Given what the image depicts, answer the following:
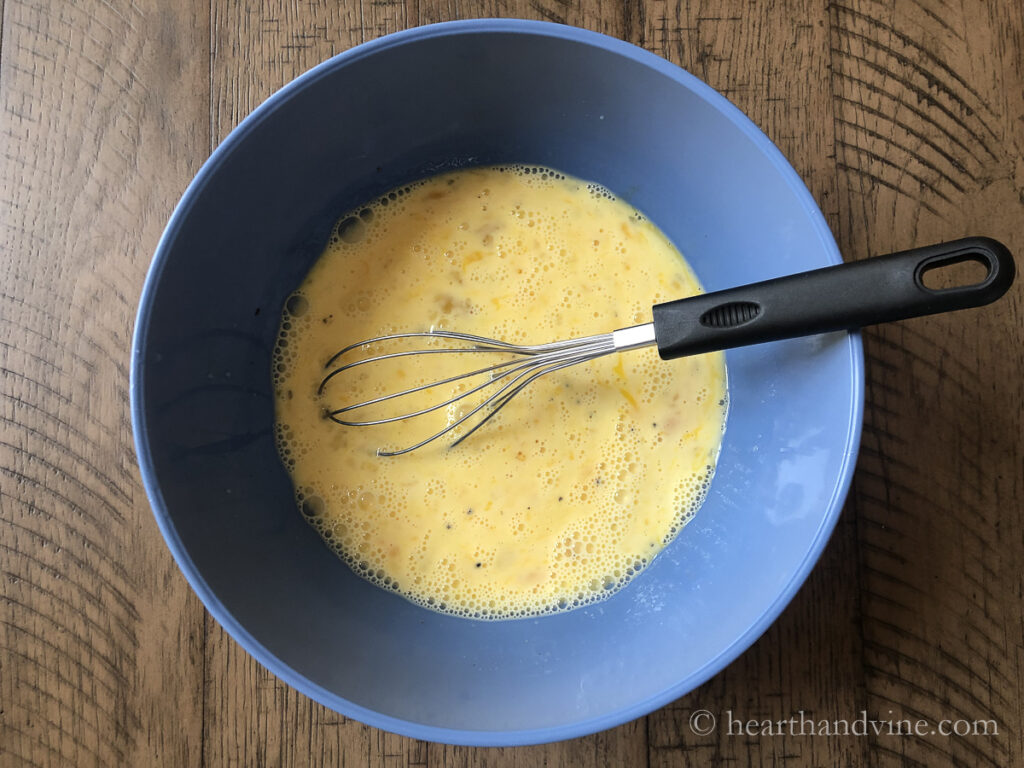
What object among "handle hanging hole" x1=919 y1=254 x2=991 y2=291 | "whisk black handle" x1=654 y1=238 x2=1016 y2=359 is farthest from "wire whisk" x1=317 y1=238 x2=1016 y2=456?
"handle hanging hole" x1=919 y1=254 x2=991 y2=291

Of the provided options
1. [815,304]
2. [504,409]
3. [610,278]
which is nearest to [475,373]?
[504,409]

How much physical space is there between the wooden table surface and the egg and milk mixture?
145 mm

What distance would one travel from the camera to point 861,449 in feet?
2.40

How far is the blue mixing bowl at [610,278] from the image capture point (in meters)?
0.63

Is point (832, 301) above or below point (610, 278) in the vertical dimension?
below

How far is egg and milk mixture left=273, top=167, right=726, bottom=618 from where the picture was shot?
29.7 inches

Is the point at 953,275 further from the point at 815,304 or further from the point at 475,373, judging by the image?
the point at 475,373

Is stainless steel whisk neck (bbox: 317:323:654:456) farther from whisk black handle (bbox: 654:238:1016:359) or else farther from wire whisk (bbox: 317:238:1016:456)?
whisk black handle (bbox: 654:238:1016:359)

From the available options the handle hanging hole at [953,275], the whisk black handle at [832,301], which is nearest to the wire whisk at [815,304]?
the whisk black handle at [832,301]

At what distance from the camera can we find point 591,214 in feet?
2.58

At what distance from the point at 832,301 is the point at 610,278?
25cm

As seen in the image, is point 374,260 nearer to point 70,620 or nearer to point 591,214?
point 591,214

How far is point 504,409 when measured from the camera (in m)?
0.77

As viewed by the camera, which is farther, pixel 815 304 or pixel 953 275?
pixel 953 275
